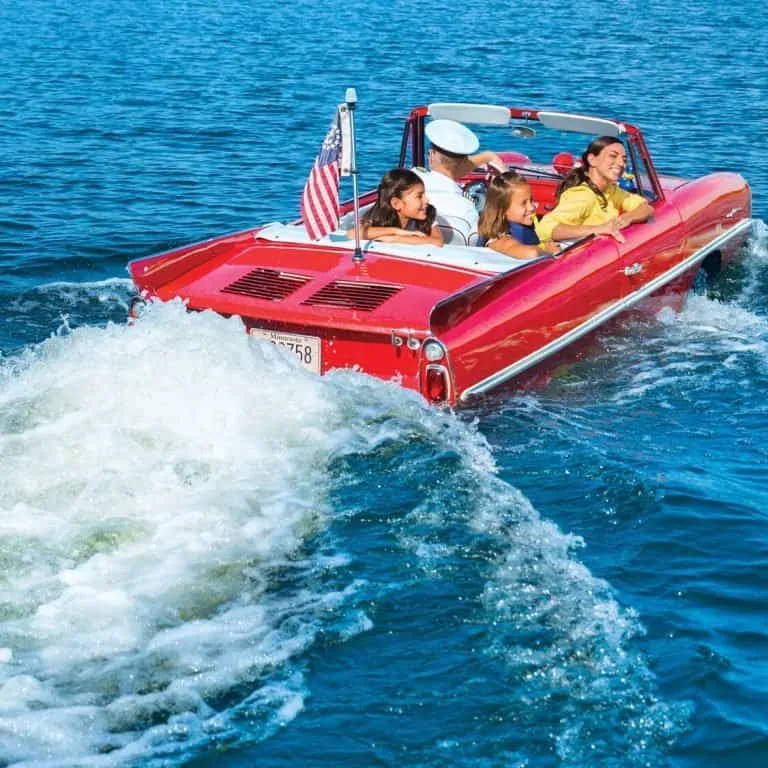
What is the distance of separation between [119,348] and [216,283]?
80 centimetres

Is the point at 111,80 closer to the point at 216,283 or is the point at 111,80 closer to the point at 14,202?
the point at 14,202

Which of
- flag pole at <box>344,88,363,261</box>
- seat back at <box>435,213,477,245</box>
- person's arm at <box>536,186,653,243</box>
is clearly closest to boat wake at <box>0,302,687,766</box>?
Result: flag pole at <box>344,88,363,261</box>

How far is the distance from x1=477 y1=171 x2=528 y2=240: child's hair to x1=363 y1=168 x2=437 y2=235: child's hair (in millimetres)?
290

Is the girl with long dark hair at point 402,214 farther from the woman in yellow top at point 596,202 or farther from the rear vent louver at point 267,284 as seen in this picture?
the woman in yellow top at point 596,202

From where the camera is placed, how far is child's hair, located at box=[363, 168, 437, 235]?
7.33 metres

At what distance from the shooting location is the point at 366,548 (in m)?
5.35

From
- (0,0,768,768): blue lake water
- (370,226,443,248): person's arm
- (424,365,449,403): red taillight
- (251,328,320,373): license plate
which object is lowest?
(0,0,768,768): blue lake water

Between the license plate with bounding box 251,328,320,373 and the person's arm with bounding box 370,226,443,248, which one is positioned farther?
the person's arm with bounding box 370,226,443,248

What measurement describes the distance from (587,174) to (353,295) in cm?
210

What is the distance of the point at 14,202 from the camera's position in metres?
12.2

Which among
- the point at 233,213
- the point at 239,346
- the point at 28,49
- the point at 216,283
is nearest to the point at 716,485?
the point at 239,346

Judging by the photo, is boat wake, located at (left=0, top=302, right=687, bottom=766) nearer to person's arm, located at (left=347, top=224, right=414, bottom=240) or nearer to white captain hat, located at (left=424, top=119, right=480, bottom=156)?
person's arm, located at (left=347, top=224, right=414, bottom=240)

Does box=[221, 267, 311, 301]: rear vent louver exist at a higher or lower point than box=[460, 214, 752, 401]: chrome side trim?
higher

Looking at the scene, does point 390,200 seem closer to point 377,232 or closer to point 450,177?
point 377,232
